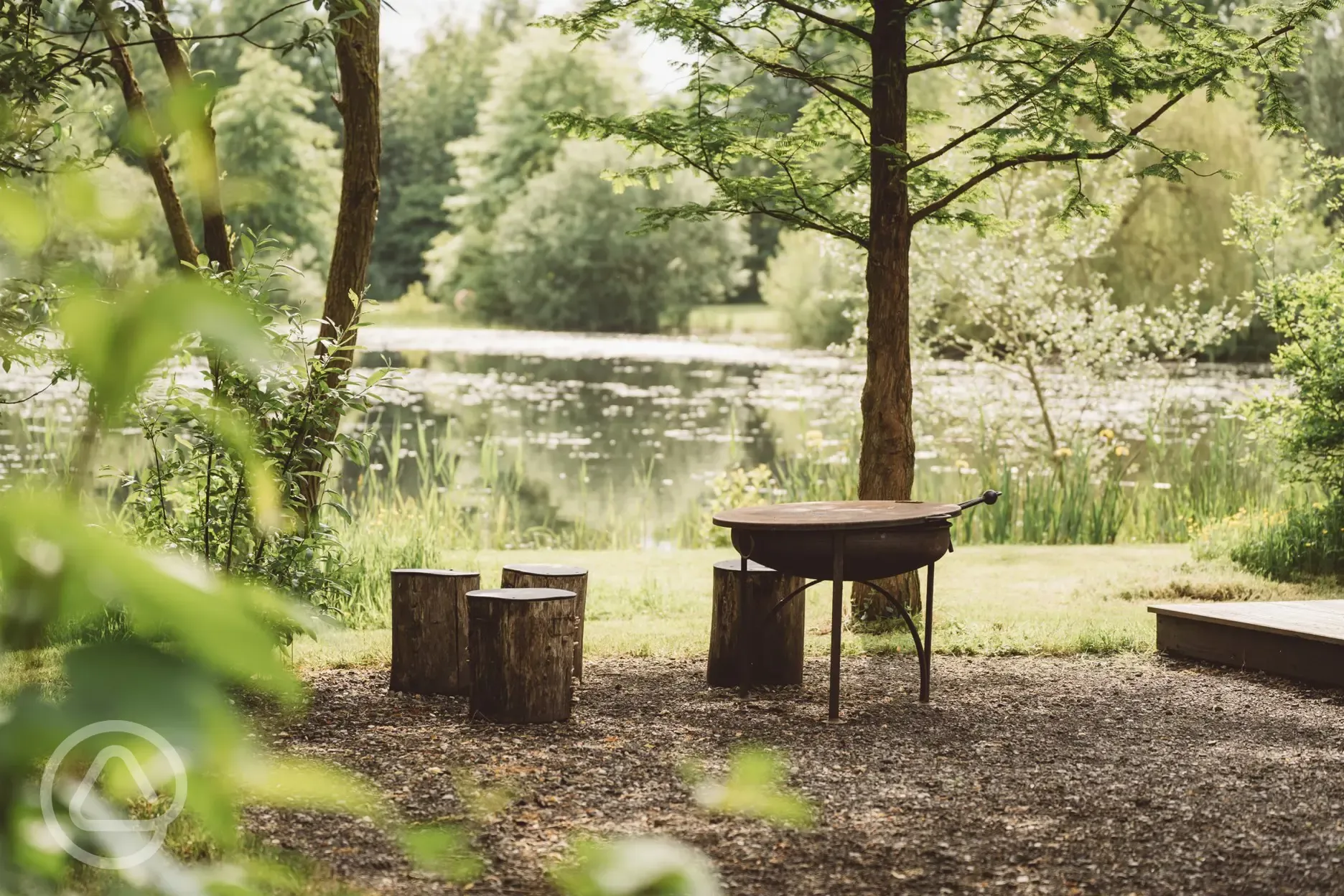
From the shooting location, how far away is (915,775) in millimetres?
4535

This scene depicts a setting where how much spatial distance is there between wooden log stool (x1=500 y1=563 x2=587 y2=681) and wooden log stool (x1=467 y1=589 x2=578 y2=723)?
0.52 m

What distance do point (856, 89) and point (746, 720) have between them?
13.7 feet

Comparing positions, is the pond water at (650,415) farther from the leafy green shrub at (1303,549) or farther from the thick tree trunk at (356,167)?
the thick tree trunk at (356,167)

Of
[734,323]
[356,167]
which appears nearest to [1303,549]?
[356,167]

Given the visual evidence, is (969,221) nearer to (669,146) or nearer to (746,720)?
(669,146)

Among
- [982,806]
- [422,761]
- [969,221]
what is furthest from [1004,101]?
[422,761]

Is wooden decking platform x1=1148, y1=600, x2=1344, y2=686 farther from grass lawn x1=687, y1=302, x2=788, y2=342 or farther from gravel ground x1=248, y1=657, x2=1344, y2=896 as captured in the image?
grass lawn x1=687, y1=302, x2=788, y2=342

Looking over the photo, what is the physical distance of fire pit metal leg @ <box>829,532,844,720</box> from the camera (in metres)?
5.10

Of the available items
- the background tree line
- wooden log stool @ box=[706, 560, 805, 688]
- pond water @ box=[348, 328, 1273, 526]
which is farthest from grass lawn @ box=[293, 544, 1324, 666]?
the background tree line

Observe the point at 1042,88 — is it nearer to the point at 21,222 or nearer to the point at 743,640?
the point at 743,640

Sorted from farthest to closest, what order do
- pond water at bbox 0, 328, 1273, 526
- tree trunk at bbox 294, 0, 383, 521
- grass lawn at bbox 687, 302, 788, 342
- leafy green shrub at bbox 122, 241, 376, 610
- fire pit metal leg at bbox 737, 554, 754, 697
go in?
grass lawn at bbox 687, 302, 788, 342 → pond water at bbox 0, 328, 1273, 526 → tree trunk at bbox 294, 0, 383, 521 → fire pit metal leg at bbox 737, 554, 754, 697 → leafy green shrub at bbox 122, 241, 376, 610

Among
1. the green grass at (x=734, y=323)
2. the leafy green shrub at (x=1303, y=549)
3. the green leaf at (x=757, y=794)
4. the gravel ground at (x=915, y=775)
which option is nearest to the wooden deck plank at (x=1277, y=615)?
the gravel ground at (x=915, y=775)

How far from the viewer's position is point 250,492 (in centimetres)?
49

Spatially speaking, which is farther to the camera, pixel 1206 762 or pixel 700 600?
pixel 700 600
